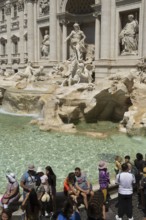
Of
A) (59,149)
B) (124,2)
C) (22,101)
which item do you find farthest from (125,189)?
(124,2)

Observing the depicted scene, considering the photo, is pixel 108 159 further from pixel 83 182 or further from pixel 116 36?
pixel 116 36

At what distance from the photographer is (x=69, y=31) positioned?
21.7 metres

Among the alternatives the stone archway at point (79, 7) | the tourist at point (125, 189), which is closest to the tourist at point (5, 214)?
the tourist at point (125, 189)

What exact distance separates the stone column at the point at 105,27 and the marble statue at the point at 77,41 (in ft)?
7.03

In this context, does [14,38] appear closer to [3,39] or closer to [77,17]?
[3,39]

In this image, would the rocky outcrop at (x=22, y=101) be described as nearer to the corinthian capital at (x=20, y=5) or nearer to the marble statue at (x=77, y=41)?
the marble statue at (x=77, y=41)

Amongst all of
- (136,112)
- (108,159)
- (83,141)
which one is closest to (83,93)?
(136,112)

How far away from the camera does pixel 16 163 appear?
291 inches

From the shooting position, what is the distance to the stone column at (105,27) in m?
16.9

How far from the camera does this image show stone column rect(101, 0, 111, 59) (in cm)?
1694

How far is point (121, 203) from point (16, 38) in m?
25.2

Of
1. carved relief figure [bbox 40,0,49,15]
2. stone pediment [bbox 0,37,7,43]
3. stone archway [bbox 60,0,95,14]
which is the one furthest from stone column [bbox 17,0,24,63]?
stone archway [bbox 60,0,95,14]

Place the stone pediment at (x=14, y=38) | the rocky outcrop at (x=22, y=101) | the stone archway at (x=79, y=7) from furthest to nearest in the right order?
1. the stone pediment at (x=14, y=38)
2. the stone archway at (x=79, y=7)
3. the rocky outcrop at (x=22, y=101)

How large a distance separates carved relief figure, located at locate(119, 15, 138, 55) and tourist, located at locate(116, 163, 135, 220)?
513 inches
